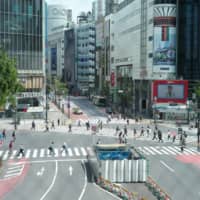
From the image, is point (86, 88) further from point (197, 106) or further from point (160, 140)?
point (160, 140)

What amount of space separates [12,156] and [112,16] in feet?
45.6

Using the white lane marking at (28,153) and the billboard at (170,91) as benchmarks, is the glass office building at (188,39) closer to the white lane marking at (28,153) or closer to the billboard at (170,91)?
the billboard at (170,91)

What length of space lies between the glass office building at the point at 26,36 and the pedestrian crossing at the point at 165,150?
22.0ft

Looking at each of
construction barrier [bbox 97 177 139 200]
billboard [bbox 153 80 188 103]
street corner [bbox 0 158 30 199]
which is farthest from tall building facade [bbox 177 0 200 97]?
construction barrier [bbox 97 177 139 200]

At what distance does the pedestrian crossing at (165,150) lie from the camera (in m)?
6.82

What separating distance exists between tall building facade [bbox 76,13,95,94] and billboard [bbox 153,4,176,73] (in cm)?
1036

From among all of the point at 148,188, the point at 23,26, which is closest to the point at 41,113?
the point at 23,26

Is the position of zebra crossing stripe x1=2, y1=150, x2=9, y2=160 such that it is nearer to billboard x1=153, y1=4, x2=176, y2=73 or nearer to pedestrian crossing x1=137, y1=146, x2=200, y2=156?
pedestrian crossing x1=137, y1=146, x2=200, y2=156

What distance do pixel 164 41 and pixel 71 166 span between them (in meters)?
8.41

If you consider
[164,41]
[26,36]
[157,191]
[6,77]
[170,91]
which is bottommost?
[157,191]

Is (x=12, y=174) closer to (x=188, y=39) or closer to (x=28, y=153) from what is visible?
(x=28, y=153)

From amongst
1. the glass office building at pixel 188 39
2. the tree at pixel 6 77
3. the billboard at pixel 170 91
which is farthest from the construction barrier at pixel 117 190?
the glass office building at pixel 188 39

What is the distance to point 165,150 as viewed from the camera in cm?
712

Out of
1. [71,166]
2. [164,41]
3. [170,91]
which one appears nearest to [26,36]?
[164,41]
